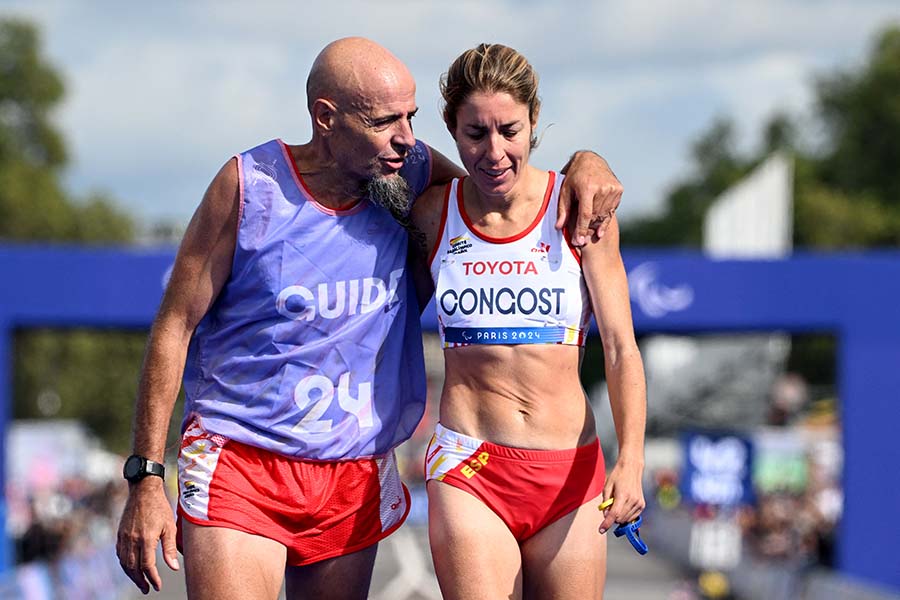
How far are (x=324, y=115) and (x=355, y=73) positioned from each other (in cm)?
17

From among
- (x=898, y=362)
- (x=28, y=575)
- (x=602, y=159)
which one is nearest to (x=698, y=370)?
(x=898, y=362)

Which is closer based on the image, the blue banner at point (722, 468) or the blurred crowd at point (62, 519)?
the blurred crowd at point (62, 519)

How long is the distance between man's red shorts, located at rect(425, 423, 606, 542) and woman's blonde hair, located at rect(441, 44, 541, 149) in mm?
1004

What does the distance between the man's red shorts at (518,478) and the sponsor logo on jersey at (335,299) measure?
51cm

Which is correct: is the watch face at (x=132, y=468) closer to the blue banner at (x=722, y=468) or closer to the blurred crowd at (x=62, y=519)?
the blurred crowd at (x=62, y=519)

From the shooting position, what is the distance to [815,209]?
6538 cm

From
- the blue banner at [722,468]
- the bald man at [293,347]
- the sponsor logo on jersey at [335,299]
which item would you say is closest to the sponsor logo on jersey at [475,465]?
the bald man at [293,347]

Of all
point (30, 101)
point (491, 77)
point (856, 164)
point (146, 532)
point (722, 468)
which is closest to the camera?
point (146, 532)

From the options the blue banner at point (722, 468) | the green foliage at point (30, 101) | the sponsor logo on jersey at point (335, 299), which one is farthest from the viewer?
the green foliage at point (30, 101)

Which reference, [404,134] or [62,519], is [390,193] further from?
[62,519]

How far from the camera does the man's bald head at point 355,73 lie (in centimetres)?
480

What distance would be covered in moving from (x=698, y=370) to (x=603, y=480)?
54.1 m

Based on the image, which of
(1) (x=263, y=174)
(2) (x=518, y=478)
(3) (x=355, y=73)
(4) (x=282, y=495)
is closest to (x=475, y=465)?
(2) (x=518, y=478)

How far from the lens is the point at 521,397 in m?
4.92
